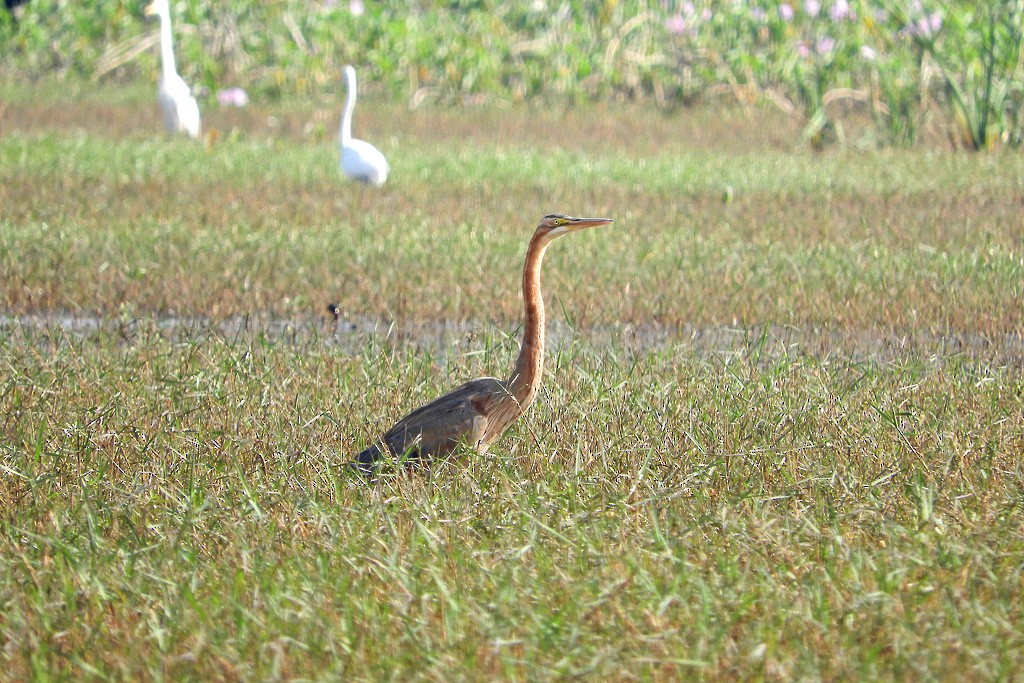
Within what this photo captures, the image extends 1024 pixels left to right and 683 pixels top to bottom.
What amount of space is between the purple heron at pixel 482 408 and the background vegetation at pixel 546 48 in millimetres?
11356

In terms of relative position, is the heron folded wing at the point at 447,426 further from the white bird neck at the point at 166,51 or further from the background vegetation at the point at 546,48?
the background vegetation at the point at 546,48

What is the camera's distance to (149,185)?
10789mm

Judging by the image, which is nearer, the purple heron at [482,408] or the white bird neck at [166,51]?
the purple heron at [482,408]

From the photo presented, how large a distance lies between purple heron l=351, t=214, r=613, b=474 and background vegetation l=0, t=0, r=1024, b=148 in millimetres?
11356

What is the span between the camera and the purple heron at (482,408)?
14.5 feet

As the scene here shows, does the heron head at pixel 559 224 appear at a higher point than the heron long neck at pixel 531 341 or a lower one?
higher

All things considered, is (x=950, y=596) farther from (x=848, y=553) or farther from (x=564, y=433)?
(x=564, y=433)

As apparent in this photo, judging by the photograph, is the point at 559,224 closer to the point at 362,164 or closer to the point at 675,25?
the point at 362,164

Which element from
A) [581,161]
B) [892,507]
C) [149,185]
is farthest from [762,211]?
[892,507]

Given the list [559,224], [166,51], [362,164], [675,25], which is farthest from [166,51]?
[559,224]

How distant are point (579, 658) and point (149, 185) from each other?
8.31 metres

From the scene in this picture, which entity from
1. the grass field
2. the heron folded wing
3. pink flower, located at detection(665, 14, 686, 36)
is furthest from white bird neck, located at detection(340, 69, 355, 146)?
the heron folded wing

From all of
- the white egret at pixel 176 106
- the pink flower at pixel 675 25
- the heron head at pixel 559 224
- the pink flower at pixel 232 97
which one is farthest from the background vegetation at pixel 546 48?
the heron head at pixel 559 224

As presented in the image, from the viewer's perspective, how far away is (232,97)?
1747cm
